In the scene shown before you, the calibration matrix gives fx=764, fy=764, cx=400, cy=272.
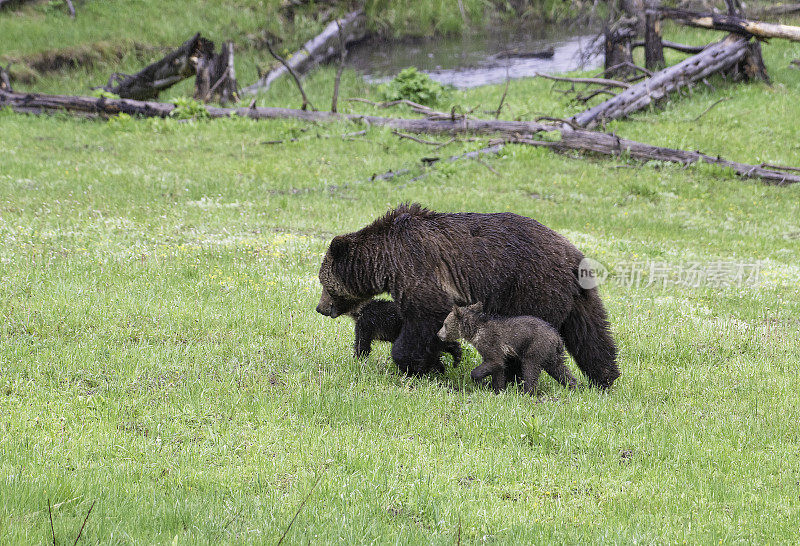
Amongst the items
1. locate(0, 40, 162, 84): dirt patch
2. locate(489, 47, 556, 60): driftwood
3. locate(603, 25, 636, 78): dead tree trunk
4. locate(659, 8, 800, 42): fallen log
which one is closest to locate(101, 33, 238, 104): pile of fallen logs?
locate(0, 40, 162, 84): dirt patch

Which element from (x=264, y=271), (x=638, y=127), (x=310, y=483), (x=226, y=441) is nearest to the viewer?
(x=310, y=483)

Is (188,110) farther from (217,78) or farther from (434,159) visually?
(434,159)

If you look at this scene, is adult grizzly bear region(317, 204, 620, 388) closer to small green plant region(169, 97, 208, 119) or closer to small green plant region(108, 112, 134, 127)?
small green plant region(108, 112, 134, 127)

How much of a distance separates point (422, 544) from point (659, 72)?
23370mm

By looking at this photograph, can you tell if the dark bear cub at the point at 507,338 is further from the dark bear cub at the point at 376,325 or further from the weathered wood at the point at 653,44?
the weathered wood at the point at 653,44

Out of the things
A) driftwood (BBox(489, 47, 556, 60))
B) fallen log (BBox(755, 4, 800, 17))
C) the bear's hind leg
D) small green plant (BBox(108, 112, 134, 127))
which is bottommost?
the bear's hind leg

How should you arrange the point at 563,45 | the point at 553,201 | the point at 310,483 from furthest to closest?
the point at 563,45 → the point at 553,201 → the point at 310,483

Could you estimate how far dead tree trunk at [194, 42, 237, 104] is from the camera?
80.4 feet

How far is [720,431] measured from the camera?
6270mm

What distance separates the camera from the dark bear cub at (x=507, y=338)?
6.90m

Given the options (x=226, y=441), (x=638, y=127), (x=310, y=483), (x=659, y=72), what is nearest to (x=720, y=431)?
(x=310, y=483)

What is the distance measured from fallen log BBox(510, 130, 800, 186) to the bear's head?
13838 mm

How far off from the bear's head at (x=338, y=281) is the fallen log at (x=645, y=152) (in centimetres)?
1384

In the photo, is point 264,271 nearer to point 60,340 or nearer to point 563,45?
point 60,340
